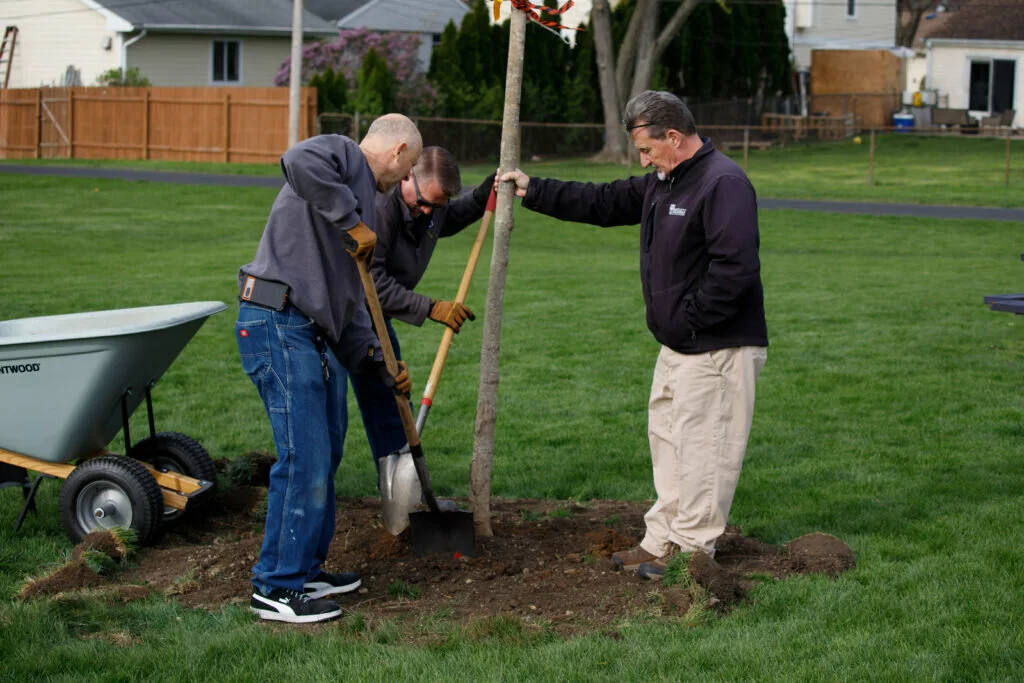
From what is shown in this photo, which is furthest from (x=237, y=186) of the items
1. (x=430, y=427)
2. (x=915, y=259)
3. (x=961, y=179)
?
(x=430, y=427)

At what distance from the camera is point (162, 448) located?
594cm

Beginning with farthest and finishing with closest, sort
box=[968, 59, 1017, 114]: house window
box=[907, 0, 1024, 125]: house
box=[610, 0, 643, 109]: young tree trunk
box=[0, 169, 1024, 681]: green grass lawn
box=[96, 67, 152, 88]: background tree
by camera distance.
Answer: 1. box=[968, 59, 1017, 114]: house window
2. box=[907, 0, 1024, 125]: house
3. box=[96, 67, 152, 88]: background tree
4. box=[610, 0, 643, 109]: young tree trunk
5. box=[0, 169, 1024, 681]: green grass lawn

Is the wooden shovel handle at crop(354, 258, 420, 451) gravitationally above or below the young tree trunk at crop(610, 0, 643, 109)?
below

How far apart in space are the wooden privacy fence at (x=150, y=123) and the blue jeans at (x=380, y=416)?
27834mm

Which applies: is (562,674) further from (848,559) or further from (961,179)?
(961,179)

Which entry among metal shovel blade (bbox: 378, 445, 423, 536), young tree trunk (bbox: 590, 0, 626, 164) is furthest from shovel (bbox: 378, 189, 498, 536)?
young tree trunk (bbox: 590, 0, 626, 164)

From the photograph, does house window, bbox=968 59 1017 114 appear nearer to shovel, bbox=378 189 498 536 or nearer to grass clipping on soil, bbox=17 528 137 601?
shovel, bbox=378 189 498 536

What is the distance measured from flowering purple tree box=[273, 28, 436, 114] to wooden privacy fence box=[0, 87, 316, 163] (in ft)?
12.8

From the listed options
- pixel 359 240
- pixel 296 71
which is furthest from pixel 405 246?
pixel 296 71

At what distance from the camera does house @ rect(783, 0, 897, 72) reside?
51.7m

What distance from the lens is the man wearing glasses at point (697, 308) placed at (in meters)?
4.80

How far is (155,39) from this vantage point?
4000 centimetres

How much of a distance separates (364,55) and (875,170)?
15.7 m

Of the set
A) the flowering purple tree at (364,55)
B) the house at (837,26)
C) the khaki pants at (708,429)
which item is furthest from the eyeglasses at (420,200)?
the house at (837,26)
